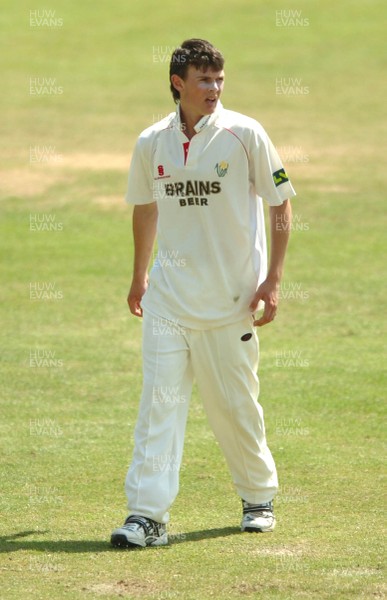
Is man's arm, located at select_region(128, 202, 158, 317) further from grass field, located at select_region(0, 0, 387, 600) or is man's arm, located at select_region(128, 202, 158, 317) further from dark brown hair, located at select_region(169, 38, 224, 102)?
grass field, located at select_region(0, 0, 387, 600)

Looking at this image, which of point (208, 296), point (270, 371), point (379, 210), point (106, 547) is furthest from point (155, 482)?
point (379, 210)

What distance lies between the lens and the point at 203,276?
7402 millimetres

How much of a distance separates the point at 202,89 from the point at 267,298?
1.19 metres

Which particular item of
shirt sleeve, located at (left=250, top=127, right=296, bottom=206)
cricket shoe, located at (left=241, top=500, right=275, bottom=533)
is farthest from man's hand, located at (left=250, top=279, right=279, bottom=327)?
cricket shoe, located at (left=241, top=500, right=275, bottom=533)

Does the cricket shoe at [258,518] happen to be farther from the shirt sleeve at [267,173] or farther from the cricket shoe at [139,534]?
the shirt sleeve at [267,173]

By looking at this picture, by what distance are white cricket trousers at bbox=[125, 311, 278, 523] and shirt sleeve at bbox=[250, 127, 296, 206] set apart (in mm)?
711

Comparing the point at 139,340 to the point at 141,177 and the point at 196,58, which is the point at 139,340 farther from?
the point at 196,58

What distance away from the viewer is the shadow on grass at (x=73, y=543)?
7098 mm

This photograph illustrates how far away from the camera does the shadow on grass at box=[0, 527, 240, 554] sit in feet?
23.3

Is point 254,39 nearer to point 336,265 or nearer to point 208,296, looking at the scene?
point 336,265

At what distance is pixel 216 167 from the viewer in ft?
24.0

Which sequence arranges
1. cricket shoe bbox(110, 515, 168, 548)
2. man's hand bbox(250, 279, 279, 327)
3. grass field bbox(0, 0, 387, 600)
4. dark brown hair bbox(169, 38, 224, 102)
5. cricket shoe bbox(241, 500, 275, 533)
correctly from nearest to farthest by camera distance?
1. grass field bbox(0, 0, 387, 600)
2. cricket shoe bbox(110, 515, 168, 548)
3. dark brown hair bbox(169, 38, 224, 102)
4. man's hand bbox(250, 279, 279, 327)
5. cricket shoe bbox(241, 500, 275, 533)

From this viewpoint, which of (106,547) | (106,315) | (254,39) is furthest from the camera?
(254,39)

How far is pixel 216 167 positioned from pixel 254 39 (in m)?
27.7
